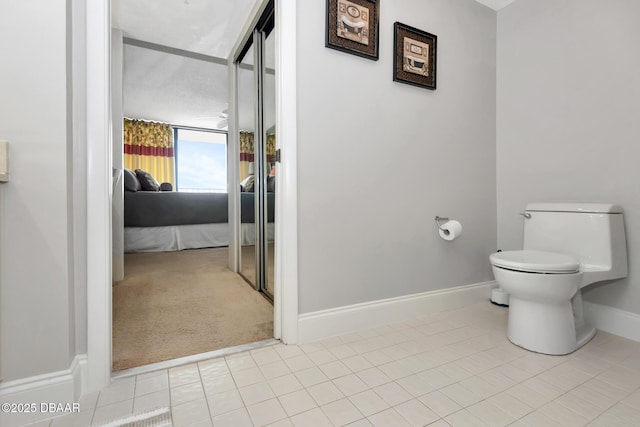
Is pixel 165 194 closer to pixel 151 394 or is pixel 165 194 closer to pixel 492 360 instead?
pixel 151 394

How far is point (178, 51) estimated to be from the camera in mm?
3199

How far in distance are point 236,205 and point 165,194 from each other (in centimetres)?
174

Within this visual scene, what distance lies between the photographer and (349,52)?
152 centimetres

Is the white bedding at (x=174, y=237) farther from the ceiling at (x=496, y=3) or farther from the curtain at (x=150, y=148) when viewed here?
the ceiling at (x=496, y=3)

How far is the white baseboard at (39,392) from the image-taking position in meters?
0.88

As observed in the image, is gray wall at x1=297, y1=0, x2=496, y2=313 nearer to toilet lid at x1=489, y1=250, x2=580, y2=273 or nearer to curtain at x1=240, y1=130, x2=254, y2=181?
toilet lid at x1=489, y1=250, x2=580, y2=273

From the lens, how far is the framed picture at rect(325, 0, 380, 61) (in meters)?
1.47

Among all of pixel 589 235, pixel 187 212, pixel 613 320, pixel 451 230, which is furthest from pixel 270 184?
pixel 187 212

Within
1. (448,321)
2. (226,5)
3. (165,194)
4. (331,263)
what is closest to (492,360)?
(448,321)

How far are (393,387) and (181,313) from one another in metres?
1.36

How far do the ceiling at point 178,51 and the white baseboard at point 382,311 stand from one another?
5.74 ft

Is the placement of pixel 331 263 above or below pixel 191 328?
above

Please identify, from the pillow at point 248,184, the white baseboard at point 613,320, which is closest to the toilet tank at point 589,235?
the white baseboard at point 613,320

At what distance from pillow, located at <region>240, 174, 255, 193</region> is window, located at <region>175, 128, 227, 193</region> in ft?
14.7
